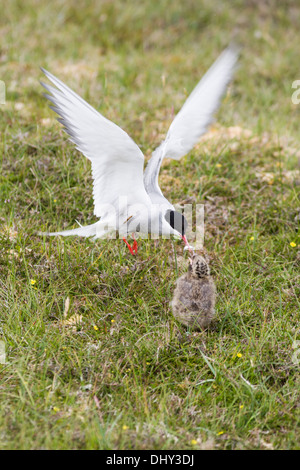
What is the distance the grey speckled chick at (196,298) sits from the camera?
13.0 ft

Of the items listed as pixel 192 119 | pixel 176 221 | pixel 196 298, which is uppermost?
pixel 192 119

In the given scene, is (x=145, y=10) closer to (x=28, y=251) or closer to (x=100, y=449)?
(x=28, y=251)

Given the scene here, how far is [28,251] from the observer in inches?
178

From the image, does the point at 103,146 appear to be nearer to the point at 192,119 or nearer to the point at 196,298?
the point at 192,119

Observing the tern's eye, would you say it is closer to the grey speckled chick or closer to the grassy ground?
the grey speckled chick

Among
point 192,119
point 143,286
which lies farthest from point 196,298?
point 192,119

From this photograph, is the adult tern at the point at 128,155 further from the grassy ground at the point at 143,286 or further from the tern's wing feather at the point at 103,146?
the grassy ground at the point at 143,286

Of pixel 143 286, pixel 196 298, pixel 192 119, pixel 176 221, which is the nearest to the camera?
pixel 196 298

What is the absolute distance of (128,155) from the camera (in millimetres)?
4020

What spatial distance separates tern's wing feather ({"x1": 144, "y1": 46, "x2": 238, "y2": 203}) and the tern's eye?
348 mm

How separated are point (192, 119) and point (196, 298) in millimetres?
1586

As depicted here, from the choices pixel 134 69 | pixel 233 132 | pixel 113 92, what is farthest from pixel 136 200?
pixel 134 69

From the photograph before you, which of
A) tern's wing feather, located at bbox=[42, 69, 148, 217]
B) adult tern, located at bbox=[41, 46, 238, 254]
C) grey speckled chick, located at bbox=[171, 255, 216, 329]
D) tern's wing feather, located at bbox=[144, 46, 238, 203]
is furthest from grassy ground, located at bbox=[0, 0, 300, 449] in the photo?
tern's wing feather, located at bbox=[144, 46, 238, 203]

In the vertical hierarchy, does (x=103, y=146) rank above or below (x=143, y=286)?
above
